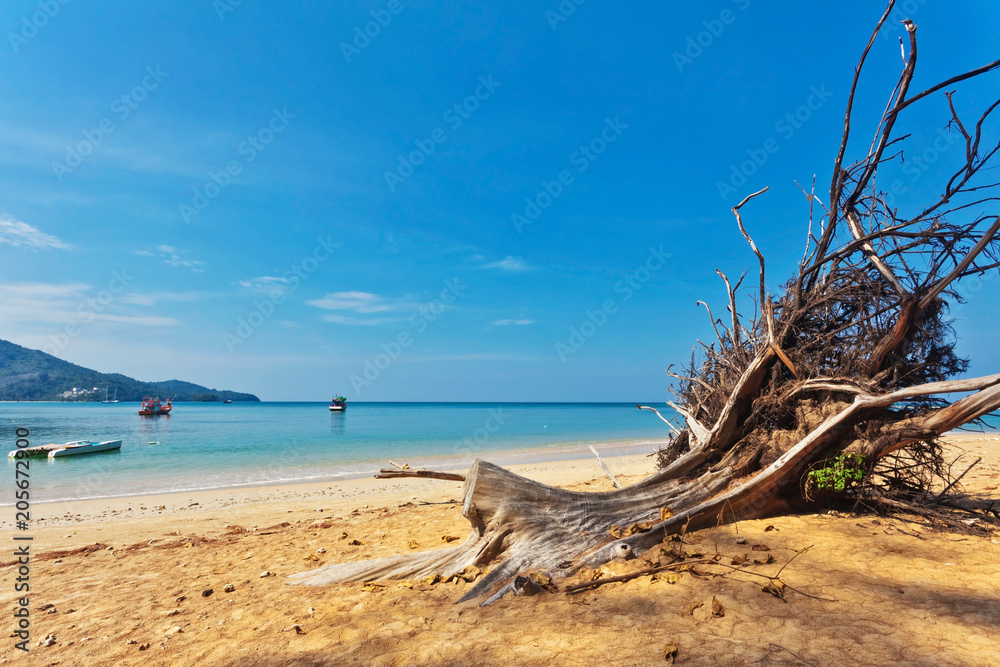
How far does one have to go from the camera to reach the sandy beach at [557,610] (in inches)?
117

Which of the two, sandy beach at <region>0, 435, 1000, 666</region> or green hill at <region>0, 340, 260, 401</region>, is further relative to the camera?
green hill at <region>0, 340, 260, 401</region>

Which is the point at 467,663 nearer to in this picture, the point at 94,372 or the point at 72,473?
the point at 72,473

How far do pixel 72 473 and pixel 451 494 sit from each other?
13.8 meters

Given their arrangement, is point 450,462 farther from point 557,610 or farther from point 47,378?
point 47,378

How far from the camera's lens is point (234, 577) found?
18.4 feet

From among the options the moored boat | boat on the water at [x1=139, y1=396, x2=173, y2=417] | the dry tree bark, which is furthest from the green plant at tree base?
boat on the water at [x1=139, y1=396, x2=173, y2=417]

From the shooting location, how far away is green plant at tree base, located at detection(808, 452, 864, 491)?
209 inches

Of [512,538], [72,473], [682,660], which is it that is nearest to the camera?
[682,660]

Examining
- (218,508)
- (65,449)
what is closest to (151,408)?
(65,449)

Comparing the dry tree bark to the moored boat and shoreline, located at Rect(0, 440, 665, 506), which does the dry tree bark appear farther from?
the moored boat

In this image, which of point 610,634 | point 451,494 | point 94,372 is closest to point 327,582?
point 610,634

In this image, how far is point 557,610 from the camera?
12.0 feet

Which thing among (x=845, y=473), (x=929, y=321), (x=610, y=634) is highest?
(x=929, y=321)

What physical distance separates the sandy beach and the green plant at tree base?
392mm
